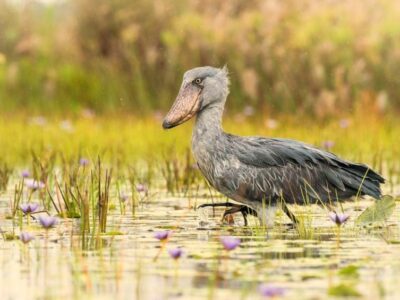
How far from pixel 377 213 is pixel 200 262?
1957 mm

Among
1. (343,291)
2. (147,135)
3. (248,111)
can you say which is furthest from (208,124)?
(248,111)

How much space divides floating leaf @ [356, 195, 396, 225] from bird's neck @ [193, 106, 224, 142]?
1.29 m

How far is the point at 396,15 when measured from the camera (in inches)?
715

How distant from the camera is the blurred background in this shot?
17.0 m

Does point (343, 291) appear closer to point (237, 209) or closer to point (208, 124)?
point (237, 209)

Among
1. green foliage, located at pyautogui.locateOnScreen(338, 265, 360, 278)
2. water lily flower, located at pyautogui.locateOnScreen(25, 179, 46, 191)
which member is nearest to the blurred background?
water lily flower, located at pyautogui.locateOnScreen(25, 179, 46, 191)

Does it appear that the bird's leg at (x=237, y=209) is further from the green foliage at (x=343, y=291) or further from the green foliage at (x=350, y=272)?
the green foliage at (x=343, y=291)

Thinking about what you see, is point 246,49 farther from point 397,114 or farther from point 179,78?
point 397,114

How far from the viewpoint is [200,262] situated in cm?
561

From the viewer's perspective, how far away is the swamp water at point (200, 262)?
15.6 ft

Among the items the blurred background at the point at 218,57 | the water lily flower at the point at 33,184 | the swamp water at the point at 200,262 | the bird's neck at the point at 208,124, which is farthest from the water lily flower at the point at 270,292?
the blurred background at the point at 218,57

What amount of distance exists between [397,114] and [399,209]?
8.77 meters

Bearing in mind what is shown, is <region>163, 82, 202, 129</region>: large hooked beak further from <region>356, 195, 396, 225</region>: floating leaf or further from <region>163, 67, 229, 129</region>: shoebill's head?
<region>356, 195, 396, 225</region>: floating leaf

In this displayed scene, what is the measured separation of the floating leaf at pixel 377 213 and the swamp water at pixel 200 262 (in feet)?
0.27
